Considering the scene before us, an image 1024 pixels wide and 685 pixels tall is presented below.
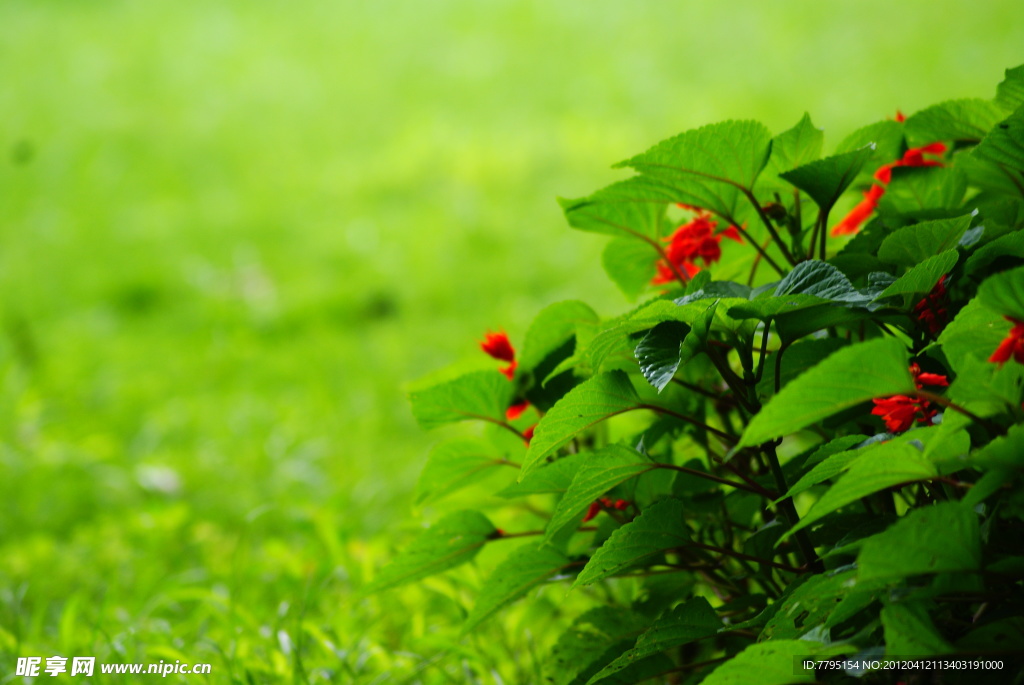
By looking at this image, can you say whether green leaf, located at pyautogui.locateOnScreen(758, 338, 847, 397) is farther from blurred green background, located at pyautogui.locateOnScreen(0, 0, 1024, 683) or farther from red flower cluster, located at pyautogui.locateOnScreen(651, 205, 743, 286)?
blurred green background, located at pyautogui.locateOnScreen(0, 0, 1024, 683)

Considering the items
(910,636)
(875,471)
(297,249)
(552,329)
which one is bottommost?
(910,636)

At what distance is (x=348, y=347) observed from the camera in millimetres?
3482

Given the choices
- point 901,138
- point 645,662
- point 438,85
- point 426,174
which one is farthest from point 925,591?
point 438,85

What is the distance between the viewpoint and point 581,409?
2.60 ft

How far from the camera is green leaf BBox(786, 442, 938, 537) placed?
23.8 inches

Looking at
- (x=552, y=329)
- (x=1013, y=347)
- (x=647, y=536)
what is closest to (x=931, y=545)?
(x=1013, y=347)

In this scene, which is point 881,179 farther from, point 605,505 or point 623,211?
point 605,505

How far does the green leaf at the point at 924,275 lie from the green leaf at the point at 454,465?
52 centimetres

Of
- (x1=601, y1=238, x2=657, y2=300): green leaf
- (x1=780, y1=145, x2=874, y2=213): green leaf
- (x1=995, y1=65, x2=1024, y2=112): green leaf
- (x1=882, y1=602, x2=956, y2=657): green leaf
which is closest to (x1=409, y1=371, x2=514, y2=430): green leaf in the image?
(x1=601, y1=238, x2=657, y2=300): green leaf

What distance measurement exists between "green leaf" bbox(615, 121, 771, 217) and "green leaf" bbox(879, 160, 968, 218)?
216mm

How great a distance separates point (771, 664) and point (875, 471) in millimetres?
170

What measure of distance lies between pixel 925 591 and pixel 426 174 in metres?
4.37

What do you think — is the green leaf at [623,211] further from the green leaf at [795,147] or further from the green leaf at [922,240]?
the green leaf at [922,240]

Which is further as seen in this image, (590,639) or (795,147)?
(590,639)
